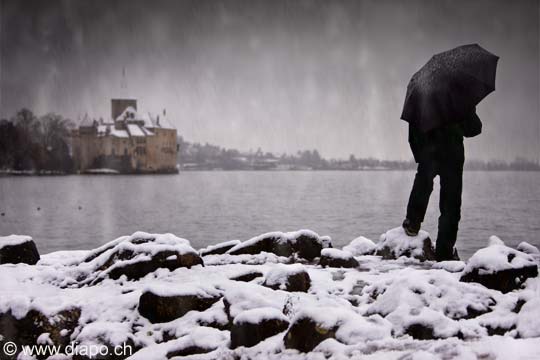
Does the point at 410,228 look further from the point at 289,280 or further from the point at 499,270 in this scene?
the point at 289,280

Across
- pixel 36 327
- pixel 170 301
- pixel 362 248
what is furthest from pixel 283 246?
pixel 36 327

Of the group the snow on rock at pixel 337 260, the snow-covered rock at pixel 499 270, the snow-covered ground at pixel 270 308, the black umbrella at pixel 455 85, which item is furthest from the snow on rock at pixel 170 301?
the black umbrella at pixel 455 85

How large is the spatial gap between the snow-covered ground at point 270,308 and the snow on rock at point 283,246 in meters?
0.80

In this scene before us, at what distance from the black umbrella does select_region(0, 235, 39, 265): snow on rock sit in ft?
22.4

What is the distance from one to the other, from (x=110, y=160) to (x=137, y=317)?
110 meters

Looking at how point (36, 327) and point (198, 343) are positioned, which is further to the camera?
point (36, 327)

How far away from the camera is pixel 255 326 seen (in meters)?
4.53

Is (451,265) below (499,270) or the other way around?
below

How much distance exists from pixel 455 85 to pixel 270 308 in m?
4.40

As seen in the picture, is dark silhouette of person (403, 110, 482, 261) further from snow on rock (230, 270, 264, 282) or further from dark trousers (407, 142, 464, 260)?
snow on rock (230, 270, 264, 282)

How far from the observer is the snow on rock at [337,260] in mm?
7555

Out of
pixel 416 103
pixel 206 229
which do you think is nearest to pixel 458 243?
pixel 206 229

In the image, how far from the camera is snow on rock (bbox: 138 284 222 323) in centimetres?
543

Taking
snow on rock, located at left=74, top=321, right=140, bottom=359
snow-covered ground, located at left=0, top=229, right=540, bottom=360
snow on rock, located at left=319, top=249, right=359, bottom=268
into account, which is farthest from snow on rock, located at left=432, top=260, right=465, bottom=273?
snow on rock, located at left=74, top=321, right=140, bottom=359
